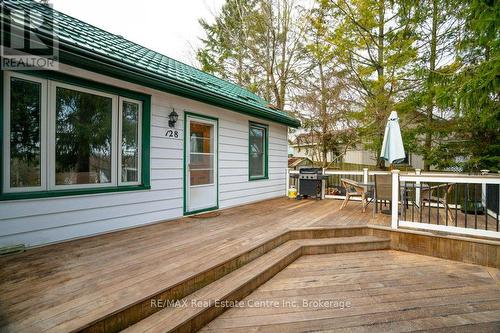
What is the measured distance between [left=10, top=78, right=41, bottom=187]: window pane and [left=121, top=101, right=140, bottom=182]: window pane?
1030mm

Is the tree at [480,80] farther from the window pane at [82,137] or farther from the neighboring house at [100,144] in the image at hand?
the window pane at [82,137]

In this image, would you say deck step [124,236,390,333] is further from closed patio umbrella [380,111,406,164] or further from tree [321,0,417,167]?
tree [321,0,417,167]

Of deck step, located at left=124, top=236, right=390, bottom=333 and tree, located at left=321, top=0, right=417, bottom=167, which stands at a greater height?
tree, located at left=321, top=0, right=417, bottom=167

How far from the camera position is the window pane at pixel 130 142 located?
3771 millimetres

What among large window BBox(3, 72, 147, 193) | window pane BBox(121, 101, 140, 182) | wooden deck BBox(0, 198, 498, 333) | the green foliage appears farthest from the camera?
the green foliage

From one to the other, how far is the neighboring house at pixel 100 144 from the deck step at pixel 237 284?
79.2 inches

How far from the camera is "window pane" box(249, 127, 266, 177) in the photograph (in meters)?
6.63

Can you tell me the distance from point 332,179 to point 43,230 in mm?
8222

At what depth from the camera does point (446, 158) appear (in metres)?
8.32

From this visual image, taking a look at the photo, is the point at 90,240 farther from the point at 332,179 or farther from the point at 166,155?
the point at 332,179

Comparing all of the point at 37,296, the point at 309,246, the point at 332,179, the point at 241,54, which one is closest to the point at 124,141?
the point at 37,296

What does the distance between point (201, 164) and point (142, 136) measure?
4.58ft

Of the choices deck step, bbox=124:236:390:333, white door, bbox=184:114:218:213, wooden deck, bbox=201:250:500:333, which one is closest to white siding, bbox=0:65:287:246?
white door, bbox=184:114:218:213

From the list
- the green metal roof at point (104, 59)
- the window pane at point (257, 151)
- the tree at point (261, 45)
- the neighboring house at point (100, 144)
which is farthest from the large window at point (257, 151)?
the tree at point (261, 45)
